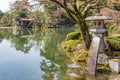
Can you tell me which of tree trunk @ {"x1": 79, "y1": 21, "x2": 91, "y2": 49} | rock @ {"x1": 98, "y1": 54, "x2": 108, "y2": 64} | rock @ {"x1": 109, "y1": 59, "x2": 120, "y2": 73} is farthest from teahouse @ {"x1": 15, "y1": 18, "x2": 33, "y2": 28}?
rock @ {"x1": 109, "y1": 59, "x2": 120, "y2": 73}

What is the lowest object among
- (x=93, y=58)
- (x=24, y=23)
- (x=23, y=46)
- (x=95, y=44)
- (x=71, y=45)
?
(x=24, y=23)

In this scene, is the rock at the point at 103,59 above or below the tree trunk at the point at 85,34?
below

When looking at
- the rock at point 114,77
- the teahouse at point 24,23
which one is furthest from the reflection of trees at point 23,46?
the teahouse at point 24,23

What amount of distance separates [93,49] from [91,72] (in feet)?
4.05

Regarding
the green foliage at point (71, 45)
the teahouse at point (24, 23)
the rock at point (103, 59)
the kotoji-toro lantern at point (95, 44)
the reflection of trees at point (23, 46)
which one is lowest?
the teahouse at point (24, 23)

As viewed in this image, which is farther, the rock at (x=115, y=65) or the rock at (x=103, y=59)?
the rock at (x=103, y=59)

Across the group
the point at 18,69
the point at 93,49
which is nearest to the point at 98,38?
the point at 93,49

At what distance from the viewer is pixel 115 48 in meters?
14.0

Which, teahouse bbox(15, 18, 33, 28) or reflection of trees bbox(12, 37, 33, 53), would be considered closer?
reflection of trees bbox(12, 37, 33, 53)

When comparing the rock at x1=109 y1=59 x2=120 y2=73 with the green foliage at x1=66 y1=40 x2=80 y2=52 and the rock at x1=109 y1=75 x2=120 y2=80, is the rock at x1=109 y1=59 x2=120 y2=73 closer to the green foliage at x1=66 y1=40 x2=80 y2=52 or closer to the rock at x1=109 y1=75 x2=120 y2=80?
the rock at x1=109 y1=75 x2=120 y2=80

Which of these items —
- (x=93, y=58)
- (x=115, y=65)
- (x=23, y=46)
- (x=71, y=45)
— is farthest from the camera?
(x=23, y=46)

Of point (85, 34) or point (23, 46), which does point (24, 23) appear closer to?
point (23, 46)

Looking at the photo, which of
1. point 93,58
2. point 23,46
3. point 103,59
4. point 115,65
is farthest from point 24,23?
point 115,65

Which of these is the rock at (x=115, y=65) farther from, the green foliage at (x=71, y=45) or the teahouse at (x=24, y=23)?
the teahouse at (x=24, y=23)
